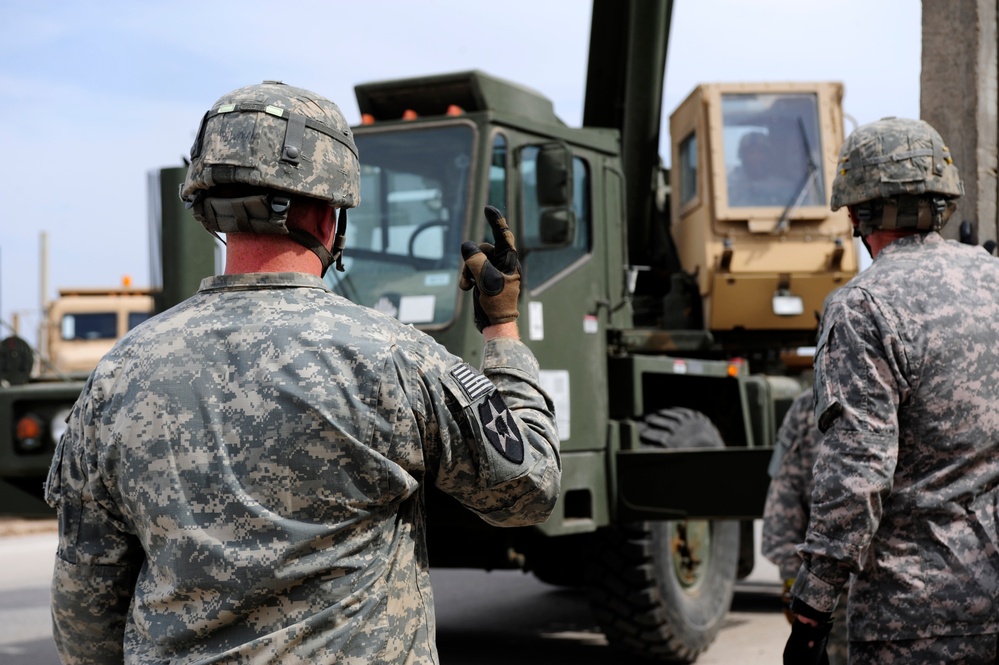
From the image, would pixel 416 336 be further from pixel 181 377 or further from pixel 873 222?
pixel 873 222

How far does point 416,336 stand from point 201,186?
45cm

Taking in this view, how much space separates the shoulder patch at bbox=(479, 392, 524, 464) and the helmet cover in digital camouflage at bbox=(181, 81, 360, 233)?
449mm

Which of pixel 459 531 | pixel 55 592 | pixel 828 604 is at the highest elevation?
pixel 55 592

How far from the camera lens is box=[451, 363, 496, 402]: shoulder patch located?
2125mm

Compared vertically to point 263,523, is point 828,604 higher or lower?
lower

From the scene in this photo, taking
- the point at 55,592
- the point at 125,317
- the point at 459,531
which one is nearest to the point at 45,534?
the point at 125,317

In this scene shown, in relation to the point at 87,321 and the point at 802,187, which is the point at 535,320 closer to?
the point at 802,187

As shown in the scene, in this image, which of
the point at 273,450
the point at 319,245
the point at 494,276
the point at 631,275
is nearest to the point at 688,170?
the point at 631,275

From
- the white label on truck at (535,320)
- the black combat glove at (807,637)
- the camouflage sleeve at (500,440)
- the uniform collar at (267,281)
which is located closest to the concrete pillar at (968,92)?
the black combat glove at (807,637)

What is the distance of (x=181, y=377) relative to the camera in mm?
2090

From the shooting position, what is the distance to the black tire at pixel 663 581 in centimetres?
612

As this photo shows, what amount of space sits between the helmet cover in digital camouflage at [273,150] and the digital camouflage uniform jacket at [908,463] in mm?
1218

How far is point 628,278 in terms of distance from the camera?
21.3 ft

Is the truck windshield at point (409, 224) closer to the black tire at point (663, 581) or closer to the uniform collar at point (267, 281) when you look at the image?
the black tire at point (663, 581)
